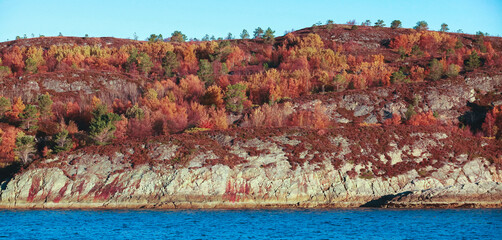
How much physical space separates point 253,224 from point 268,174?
16.7m

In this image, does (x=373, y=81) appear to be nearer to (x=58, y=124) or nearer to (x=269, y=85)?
(x=269, y=85)

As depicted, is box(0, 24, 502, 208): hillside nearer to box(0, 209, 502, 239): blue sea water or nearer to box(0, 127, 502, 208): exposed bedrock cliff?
box(0, 127, 502, 208): exposed bedrock cliff

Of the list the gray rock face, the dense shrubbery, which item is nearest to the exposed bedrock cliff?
the dense shrubbery

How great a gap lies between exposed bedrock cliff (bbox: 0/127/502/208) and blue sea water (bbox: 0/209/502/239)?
4380 mm

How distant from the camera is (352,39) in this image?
447 ft

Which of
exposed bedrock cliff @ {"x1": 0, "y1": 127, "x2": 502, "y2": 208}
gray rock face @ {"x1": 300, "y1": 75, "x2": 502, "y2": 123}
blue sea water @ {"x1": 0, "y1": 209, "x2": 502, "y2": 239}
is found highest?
gray rock face @ {"x1": 300, "y1": 75, "x2": 502, "y2": 123}

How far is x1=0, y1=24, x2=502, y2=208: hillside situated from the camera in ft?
174

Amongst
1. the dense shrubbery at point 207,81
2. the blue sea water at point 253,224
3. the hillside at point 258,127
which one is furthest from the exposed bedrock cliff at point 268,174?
the dense shrubbery at point 207,81

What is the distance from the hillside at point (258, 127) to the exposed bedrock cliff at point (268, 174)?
0.15 meters

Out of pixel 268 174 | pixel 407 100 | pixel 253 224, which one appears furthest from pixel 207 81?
pixel 253 224

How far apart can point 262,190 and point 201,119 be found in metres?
23.7

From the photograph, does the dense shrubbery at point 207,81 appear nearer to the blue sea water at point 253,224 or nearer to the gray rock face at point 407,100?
the gray rock face at point 407,100

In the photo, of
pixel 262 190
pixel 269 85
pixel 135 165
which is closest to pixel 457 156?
pixel 262 190

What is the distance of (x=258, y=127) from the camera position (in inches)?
2562
